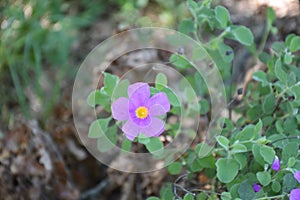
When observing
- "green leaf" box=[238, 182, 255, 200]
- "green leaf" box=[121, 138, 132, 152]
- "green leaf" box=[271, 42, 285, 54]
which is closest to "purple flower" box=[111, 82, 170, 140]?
"green leaf" box=[121, 138, 132, 152]

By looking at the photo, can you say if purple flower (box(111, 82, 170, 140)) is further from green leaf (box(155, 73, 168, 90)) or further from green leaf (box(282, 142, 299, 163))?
green leaf (box(282, 142, 299, 163))

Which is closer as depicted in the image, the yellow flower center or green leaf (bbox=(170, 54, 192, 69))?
the yellow flower center

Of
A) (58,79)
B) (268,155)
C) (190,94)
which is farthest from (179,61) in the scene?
(58,79)

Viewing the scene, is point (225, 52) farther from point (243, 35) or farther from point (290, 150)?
point (290, 150)

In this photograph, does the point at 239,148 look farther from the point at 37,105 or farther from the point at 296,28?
the point at 37,105

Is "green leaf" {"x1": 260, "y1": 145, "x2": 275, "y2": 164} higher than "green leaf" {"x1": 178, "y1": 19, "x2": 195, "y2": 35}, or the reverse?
"green leaf" {"x1": 178, "y1": 19, "x2": 195, "y2": 35}

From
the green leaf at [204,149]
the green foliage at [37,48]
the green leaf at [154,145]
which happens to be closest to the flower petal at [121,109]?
the green leaf at [154,145]

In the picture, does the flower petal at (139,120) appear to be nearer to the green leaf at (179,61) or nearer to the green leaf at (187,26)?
the green leaf at (179,61)
